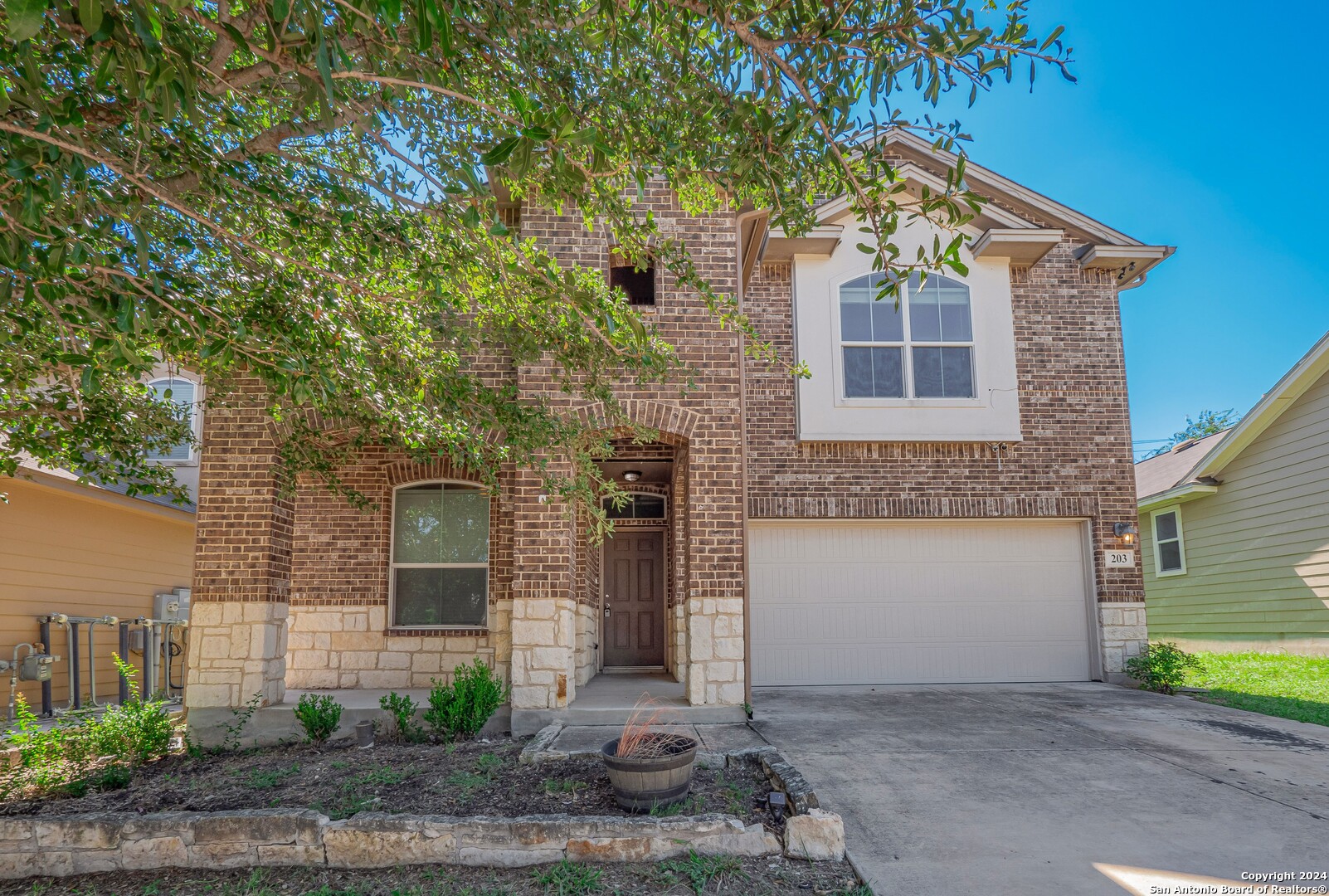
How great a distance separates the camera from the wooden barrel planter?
15.1 ft

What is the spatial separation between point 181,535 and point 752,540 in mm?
8866

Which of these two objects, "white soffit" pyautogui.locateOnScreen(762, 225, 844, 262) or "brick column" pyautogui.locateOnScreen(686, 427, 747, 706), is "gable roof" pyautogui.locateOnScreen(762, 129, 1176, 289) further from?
"brick column" pyautogui.locateOnScreen(686, 427, 747, 706)

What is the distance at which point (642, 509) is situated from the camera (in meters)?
11.7

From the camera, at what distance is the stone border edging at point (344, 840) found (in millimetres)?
4207

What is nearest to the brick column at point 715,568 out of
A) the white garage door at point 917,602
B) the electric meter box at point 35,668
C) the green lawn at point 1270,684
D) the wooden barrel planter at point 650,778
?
the wooden barrel planter at point 650,778

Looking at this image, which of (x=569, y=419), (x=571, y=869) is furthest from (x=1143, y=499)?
(x=571, y=869)

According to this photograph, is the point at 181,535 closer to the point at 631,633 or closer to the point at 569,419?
the point at 631,633

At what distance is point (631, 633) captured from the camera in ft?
Answer: 38.3

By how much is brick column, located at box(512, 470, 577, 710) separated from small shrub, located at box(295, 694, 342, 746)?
61.5 inches

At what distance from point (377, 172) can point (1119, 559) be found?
385 inches

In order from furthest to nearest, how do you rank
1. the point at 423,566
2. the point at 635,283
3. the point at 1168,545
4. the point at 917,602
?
the point at 1168,545, the point at 917,602, the point at 635,283, the point at 423,566

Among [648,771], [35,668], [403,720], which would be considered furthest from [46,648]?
[648,771]

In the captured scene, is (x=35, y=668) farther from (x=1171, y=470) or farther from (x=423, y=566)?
(x=1171, y=470)

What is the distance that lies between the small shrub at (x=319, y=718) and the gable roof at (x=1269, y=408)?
42.0 ft
